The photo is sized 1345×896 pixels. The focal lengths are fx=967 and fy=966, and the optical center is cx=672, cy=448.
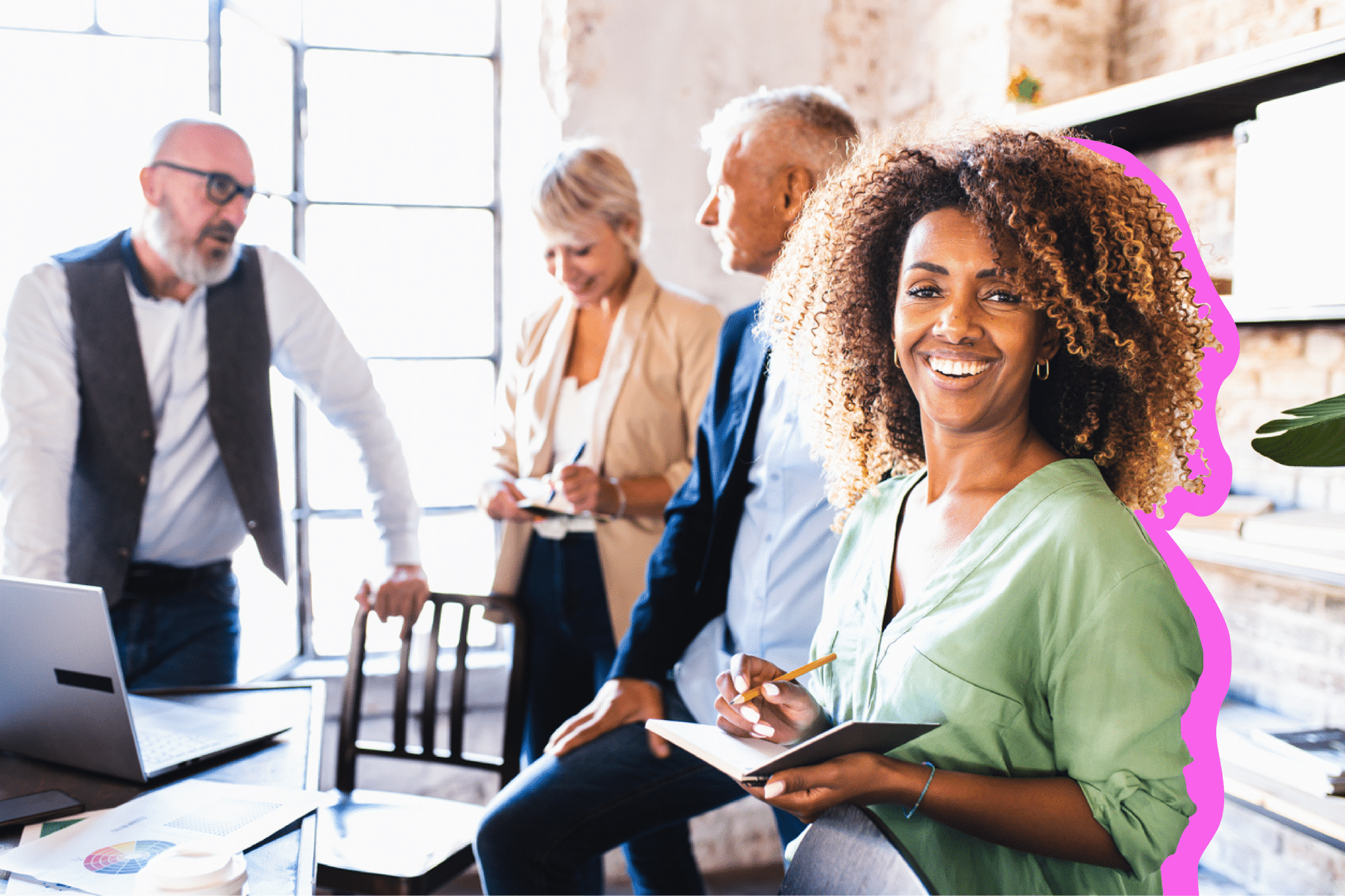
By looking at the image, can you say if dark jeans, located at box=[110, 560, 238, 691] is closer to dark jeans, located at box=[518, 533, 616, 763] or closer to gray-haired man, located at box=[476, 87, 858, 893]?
dark jeans, located at box=[518, 533, 616, 763]

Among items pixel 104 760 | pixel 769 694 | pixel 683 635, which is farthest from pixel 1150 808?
pixel 104 760

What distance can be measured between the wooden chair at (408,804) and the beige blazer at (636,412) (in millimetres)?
256

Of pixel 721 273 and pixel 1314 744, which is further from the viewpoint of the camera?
pixel 721 273

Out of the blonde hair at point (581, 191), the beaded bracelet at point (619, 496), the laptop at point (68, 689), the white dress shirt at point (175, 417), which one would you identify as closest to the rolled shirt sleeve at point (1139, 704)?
the laptop at point (68, 689)

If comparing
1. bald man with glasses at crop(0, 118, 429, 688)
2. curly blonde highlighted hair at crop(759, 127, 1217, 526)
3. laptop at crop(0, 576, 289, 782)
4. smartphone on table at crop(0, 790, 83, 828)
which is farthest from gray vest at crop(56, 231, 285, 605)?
curly blonde highlighted hair at crop(759, 127, 1217, 526)

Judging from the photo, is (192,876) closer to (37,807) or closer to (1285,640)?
(37,807)

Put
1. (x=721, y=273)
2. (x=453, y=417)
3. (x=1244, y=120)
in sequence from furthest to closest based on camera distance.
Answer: (x=453, y=417) → (x=721, y=273) → (x=1244, y=120)

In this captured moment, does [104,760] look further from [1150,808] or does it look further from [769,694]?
[1150,808]

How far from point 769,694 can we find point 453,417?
2555mm

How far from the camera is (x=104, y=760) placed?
1372mm


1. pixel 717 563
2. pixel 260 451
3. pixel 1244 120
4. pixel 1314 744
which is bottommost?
pixel 1314 744

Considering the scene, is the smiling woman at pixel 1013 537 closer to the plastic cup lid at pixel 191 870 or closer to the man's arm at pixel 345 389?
the plastic cup lid at pixel 191 870

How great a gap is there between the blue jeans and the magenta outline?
2.29 feet

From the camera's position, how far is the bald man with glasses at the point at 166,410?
6.96 ft
